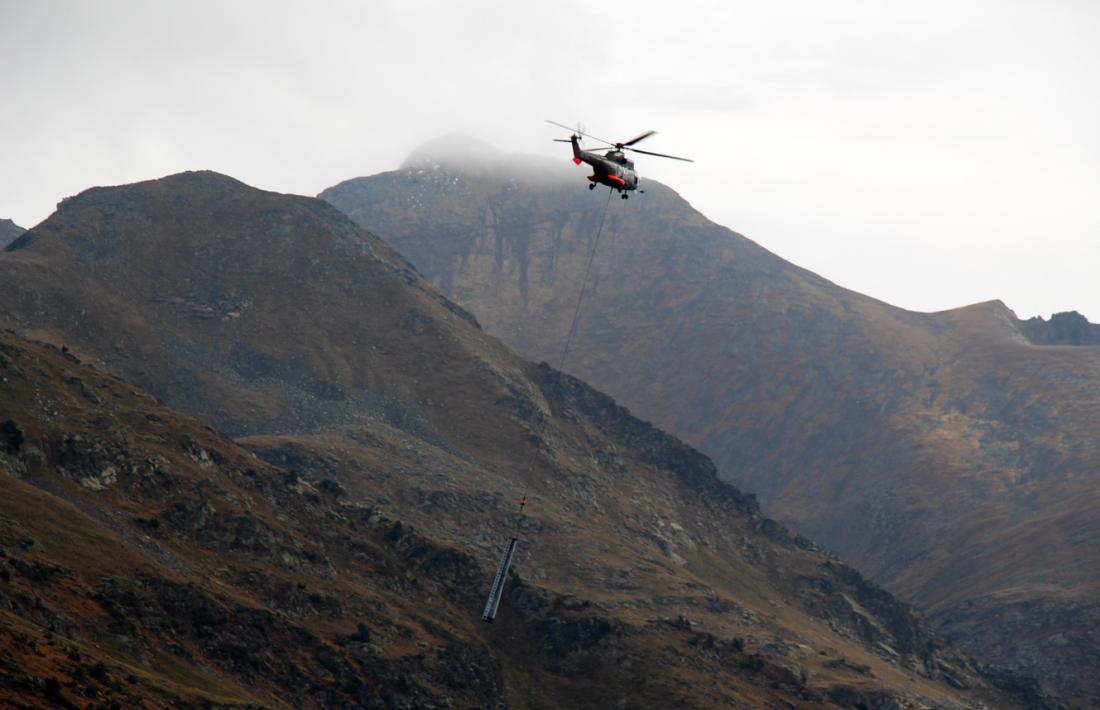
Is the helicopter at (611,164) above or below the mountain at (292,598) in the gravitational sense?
above

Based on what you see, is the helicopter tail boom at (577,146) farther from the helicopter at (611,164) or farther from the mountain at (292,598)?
the mountain at (292,598)

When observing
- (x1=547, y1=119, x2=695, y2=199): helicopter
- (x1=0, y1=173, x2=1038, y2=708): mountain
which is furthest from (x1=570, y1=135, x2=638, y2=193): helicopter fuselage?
(x1=0, y1=173, x2=1038, y2=708): mountain

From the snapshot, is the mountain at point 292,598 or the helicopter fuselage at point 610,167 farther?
→ the mountain at point 292,598

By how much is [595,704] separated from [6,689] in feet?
277

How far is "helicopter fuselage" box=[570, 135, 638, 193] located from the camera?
104125mm

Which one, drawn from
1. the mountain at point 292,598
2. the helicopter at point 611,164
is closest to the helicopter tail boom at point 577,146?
the helicopter at point 611,164

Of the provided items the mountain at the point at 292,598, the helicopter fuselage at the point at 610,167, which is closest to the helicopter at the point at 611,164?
the helicopter fuselage at the point at 610,167

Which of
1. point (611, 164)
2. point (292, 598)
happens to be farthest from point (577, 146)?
point (292, 598)

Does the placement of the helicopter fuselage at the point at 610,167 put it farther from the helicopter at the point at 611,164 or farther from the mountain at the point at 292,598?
the mountain at the point at 292,598

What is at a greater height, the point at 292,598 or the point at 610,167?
the point at 610,167

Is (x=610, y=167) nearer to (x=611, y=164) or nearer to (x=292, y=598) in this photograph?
(x=611, y=164)

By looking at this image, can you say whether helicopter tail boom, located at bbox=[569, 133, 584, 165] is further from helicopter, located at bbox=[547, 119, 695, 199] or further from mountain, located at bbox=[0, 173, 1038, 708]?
mountain, located at bbox=[0, 173, 1038, 708]

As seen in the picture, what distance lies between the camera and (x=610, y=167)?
10494 cm

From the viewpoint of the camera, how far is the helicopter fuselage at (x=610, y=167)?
104125 millimetres
